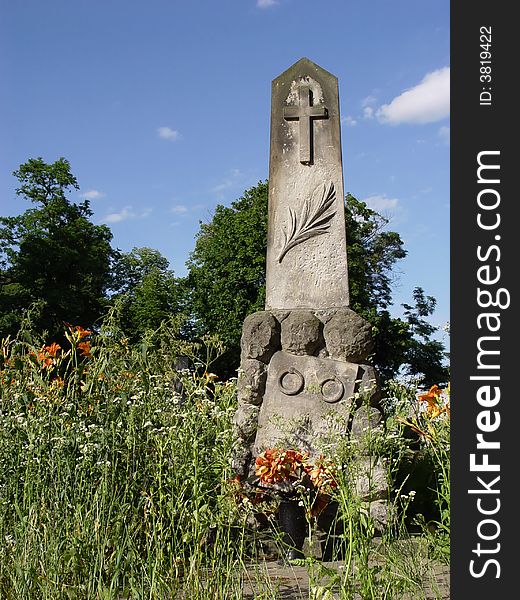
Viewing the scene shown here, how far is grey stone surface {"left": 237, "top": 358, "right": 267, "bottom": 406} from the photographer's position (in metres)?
5.97

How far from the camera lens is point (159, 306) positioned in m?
28.7

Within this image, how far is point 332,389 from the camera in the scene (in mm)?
5836

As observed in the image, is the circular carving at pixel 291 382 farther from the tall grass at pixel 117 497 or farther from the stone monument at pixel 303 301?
the tall grass at pixel 117 497

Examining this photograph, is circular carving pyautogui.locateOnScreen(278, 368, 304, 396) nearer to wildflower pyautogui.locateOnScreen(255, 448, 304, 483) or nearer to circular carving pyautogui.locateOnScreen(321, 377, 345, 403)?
circular carving pyautogui.locateOnScreen(321, 377, 345, 403)

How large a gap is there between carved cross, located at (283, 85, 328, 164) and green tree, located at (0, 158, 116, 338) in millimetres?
19379

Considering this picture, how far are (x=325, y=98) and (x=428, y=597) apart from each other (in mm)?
4329

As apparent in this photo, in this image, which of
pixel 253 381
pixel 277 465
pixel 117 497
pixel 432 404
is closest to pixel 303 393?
pixel 253 381

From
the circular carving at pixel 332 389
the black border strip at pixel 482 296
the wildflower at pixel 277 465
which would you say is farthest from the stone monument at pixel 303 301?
the black border strip at pixel 482 296

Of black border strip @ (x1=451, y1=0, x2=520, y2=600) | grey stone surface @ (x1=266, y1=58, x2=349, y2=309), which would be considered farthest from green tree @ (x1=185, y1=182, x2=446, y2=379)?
black border strip @ (x1=451, y1=0, x2=520, y2=600)

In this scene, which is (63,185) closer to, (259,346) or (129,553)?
(259,346)

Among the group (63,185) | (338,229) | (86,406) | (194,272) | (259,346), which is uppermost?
(63,185)

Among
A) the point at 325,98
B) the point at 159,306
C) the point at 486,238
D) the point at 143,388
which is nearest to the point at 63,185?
the point at 159,306

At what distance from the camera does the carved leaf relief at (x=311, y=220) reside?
6301 mm

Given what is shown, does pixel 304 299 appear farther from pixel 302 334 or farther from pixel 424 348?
pixel 424 348
